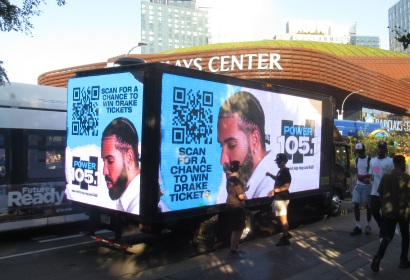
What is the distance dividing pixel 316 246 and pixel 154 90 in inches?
172

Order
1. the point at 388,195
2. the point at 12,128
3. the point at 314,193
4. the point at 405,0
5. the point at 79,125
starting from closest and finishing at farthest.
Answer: the point at 388,195, the point at 79,125, the point at 12,128, the point at 314,193, the point at 405,0

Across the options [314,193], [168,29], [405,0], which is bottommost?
[314,193]

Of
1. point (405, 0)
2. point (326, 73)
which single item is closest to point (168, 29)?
point (405, 0)

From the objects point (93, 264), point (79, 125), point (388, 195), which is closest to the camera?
point (388, 195)

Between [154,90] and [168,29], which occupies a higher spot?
[168,29]

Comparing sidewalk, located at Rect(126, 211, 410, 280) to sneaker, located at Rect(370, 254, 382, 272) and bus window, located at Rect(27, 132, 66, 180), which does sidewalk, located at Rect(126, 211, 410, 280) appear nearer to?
sneaker, located at Rect(370, 254, 382, 272)

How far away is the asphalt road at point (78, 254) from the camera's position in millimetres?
6195

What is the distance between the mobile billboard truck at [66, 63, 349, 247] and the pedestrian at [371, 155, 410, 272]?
270 cm

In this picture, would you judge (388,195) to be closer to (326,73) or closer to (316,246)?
(316,246)

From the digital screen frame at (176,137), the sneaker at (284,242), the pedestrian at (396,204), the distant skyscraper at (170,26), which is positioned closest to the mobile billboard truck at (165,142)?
the digital screen frame at (176,137)

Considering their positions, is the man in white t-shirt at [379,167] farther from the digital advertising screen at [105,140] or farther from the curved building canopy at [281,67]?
the curved building canopy at [281,67]

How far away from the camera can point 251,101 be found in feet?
26.0

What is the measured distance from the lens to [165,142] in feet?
20.3

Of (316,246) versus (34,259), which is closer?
(34,259)
